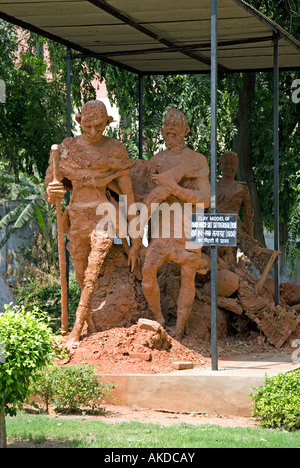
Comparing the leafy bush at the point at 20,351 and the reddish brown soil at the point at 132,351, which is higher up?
the leafy bush at the point at 20,351

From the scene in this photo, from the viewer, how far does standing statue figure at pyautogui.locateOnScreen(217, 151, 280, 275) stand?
1232cm

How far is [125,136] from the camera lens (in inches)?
617

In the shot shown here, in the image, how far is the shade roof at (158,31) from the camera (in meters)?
10.1

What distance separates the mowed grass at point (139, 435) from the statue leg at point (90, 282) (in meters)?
2.00

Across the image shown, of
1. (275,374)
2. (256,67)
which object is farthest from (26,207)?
(275,374)

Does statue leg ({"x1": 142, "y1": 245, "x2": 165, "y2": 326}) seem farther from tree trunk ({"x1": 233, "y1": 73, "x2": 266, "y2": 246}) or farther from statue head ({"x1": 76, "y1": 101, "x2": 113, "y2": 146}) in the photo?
A: tree trunk ({"x1": 233, "y1": 73, "x2": 266, "y2": 246})

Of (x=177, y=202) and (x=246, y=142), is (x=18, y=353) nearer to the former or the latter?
(x=177, y=202)

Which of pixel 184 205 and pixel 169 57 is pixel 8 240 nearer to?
pixel 169 57

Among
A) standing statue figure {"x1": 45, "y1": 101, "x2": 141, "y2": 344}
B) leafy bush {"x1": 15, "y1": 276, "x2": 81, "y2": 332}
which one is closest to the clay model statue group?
standing statue figure {"x1": 45, "y1": 101, "x2": 141, "y2": 344}

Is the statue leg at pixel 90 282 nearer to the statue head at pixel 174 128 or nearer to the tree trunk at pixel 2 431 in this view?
the statue head at pixel 174 128

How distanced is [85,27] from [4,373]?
5.71 m

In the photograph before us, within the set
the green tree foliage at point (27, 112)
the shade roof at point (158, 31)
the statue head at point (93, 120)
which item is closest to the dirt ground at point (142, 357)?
the statue head at point (93, 120)

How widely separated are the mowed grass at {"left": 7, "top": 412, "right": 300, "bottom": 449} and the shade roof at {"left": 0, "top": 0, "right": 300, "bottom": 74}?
460 centimetres

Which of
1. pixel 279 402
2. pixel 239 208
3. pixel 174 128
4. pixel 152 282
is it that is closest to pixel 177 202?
pixel 174 128
